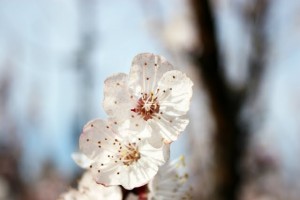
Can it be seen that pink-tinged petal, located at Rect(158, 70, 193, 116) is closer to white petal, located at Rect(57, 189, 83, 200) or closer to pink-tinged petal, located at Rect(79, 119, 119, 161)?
pink-tinged petal, located at Rect(79, 119, 119, 161)

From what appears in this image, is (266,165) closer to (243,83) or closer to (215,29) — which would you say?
(243,83)

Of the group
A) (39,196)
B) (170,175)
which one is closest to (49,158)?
(39,196)

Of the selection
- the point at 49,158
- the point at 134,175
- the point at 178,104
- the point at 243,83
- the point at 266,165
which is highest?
the point at 178,104

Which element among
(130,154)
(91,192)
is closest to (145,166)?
(130,154)

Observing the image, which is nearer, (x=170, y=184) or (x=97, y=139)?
(x=97, y=139)

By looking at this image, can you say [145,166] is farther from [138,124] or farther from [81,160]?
[81,160]

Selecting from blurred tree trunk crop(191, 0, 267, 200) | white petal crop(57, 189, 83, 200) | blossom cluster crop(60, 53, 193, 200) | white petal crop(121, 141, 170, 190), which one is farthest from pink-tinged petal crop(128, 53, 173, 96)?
blurred tree trunk crop(191, 0, 267, 200)
